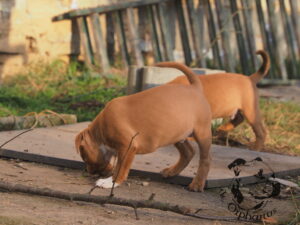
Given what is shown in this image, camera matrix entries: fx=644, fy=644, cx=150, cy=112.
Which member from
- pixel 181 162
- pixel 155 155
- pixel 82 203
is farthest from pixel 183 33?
pixel 82 203

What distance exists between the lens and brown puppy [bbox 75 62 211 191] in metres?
3.73

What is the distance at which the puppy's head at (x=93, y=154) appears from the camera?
386 cm

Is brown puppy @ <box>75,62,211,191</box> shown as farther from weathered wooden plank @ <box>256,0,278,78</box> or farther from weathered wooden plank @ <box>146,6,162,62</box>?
weathered wooden plank @ <box>256,0,278,78</box>

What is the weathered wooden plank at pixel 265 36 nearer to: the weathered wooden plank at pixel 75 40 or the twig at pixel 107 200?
the weathered wooden plank at pixel 75 40

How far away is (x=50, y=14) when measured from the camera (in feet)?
28.3

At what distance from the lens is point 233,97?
217 inches

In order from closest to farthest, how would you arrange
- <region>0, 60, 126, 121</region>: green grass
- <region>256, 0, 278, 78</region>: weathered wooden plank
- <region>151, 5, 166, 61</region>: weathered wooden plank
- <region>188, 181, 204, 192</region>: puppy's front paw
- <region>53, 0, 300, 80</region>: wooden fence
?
<region>188, 181, 204, 192</region>: puppy's front paw → <region>0, 60, 126, 121</region>: green grass → <region>53, 0, 300, 80</region>: wooden fence → <region>151, 5, 166, 61</region>: weathered wooden plank → <region>256, 0, 278, 78</region>: weathered wooden plank

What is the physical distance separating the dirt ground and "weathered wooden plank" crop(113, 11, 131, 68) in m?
4.83

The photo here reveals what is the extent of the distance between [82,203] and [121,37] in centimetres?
590

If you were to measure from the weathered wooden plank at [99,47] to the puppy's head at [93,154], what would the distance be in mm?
4945

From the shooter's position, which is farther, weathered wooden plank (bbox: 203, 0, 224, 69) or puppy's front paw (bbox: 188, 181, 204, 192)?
weathered wooden plank (bbox: 203, 0, 224, 69)

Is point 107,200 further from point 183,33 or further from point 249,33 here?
point 249,33
